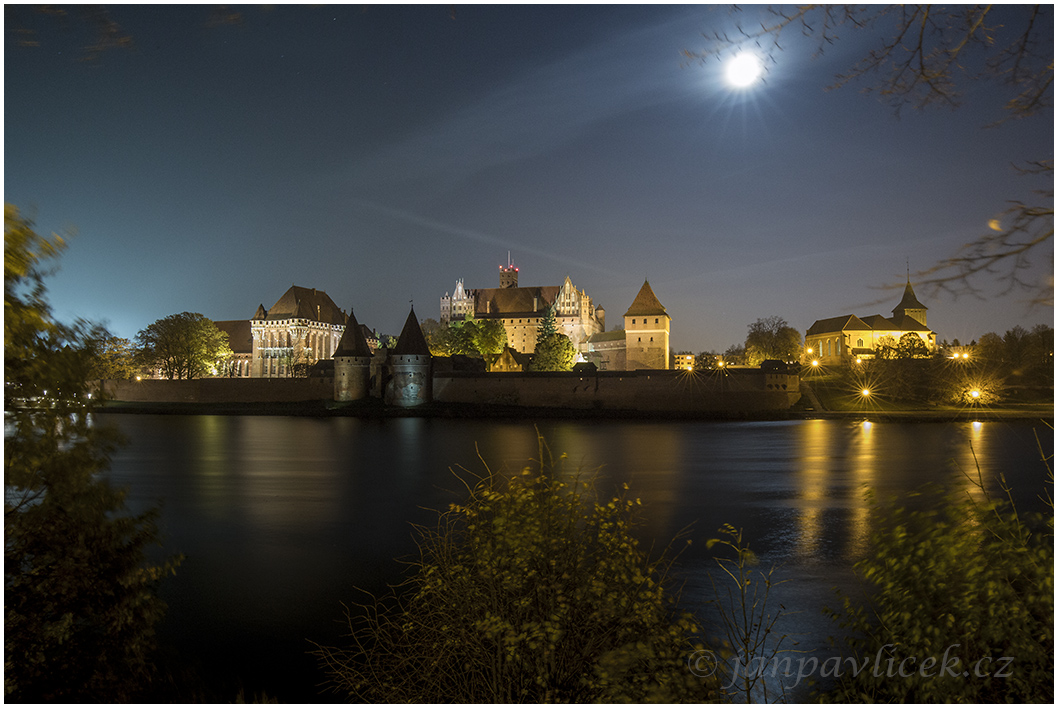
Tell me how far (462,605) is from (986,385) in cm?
4969

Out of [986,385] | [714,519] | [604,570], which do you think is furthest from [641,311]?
[604,570]

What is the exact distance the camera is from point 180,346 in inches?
2197

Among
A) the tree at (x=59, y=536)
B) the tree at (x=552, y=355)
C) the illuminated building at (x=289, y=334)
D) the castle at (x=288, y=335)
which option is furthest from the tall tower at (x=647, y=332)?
the tree at (x=59, y=536)

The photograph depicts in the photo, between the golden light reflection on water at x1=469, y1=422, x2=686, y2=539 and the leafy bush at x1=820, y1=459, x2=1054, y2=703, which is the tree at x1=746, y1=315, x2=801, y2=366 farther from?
the leafy bush at x1=820, y1=459, x2=1054, y2=703

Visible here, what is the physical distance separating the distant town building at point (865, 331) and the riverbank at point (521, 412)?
22602 millimetres

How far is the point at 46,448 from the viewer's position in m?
4.50

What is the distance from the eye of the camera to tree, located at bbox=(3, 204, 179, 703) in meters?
4.14

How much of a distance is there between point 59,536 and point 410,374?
131 ft

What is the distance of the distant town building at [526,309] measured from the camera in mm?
82562

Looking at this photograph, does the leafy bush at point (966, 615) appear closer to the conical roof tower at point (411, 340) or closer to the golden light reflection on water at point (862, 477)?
the golden light reflection on water at point (862, 477)

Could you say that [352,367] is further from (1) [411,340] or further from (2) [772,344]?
(2) [772,344]

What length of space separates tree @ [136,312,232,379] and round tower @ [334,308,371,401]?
18.2 m

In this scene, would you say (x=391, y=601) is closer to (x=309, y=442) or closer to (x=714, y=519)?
(x=714, y=519)

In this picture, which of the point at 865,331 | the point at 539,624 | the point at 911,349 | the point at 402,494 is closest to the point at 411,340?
the point at 402,494
